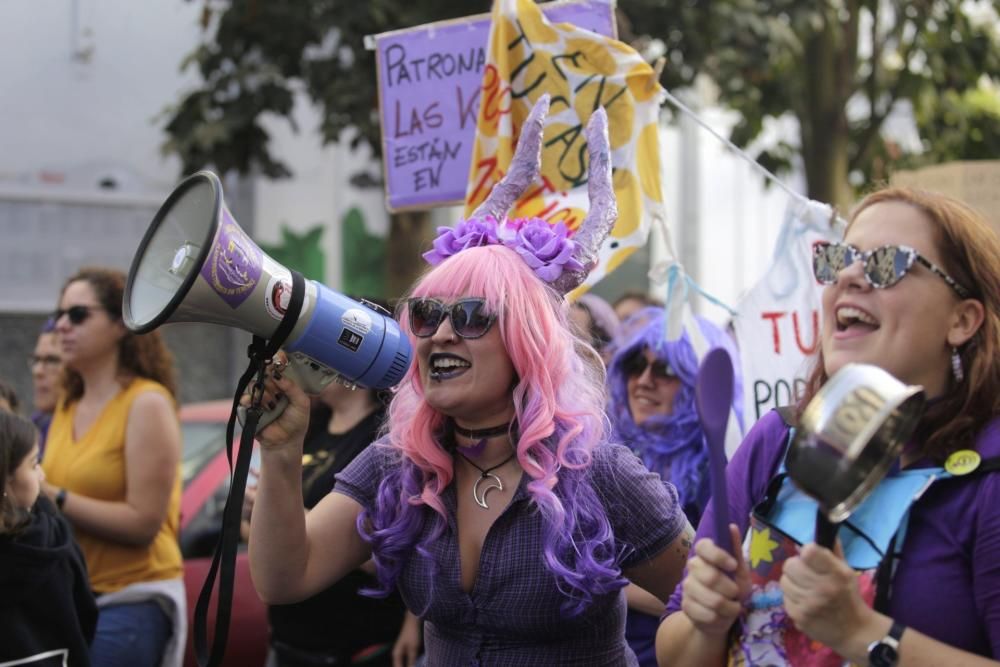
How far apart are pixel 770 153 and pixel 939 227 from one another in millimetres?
7387

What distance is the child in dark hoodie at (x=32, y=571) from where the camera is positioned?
296cm

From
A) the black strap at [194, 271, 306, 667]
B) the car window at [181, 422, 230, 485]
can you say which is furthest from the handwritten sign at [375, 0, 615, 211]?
the black strap at [194, 271, 306, 667]

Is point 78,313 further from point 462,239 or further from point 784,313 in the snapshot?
point 784,313

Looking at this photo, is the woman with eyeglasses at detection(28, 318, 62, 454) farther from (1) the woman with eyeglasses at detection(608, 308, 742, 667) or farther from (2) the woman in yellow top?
(1) the woman with eyeglasses at detection(608, 308, 742, 667)

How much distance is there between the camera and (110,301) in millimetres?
4086

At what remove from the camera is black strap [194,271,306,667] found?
7.02 ft

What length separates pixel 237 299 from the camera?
2.09 m

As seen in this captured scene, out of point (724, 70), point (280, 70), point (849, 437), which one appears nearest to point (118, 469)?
point (849, 437)

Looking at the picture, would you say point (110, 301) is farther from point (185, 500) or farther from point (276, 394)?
point (276, 394)

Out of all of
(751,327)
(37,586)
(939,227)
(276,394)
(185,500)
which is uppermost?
(939,227)

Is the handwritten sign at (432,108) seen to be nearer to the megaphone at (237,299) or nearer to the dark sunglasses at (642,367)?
the dark sunglasses at (642,367)

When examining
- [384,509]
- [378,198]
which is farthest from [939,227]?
[378,198]

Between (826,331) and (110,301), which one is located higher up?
(826,331)

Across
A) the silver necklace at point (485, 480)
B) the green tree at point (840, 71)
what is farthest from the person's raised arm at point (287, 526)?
the green tree at point (840, 71)
